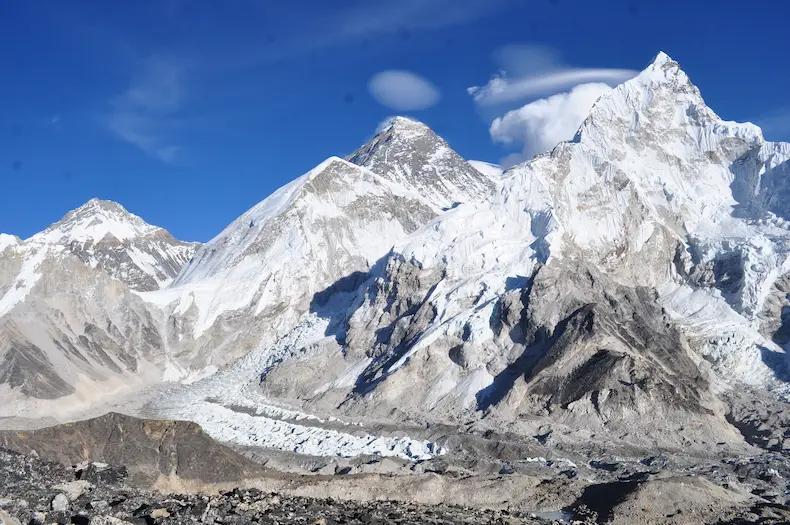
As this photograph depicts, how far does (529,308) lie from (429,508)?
59551mm

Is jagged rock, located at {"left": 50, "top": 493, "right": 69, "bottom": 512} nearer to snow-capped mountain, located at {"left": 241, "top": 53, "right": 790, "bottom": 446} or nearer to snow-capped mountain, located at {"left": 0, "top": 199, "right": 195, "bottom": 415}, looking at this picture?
snow-capped mountain, located at {"left": 241, "top": 53, "right": 790, "bottom": 446}

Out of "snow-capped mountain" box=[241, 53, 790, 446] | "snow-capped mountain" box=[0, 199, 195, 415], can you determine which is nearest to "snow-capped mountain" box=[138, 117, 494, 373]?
"snow-capped mountain" box=[0, 199, 195, 415]

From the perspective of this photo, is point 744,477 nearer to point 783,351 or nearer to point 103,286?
point 783,351

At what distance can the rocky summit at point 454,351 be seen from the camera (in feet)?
127

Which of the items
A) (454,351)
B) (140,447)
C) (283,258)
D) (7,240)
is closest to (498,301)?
(454,351)

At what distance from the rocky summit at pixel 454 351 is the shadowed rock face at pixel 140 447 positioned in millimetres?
156

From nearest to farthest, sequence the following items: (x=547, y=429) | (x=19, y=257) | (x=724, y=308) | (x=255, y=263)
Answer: (x=547, y=429)
(x=724, y=308)
(x=19, y=257)
(x=255, y=263)

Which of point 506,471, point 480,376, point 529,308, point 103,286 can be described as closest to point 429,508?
point 506,471

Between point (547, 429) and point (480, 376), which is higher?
point (480, 376)

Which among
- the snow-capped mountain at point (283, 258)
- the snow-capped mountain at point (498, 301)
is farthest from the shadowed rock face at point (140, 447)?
the snow-capped mountain at point (283, 258)

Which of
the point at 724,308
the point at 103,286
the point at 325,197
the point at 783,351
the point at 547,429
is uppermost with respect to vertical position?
the point at 325,197

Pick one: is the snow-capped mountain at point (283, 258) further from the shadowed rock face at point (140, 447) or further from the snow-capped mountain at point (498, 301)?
the shadowed rock face at point (140, 447)

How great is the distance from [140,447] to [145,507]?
605 inches

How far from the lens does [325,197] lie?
144 m
